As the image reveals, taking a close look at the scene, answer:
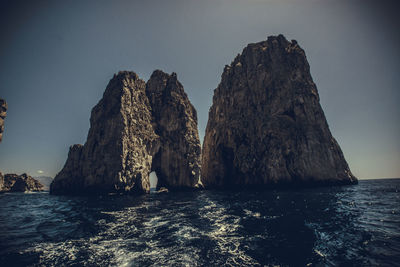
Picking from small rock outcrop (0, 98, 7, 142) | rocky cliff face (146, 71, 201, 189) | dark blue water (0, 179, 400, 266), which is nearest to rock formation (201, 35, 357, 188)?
rocky cliff face (146, 71, 201, 189)

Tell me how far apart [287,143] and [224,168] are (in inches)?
748

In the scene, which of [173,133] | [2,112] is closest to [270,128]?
[173,133]

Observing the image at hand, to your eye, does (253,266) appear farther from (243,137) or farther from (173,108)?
(173,108)

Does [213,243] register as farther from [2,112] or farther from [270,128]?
[2,112]

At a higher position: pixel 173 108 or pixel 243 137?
pixel 173 108

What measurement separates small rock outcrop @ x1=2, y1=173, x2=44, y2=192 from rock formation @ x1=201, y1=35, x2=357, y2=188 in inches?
2860

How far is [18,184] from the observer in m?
68.2

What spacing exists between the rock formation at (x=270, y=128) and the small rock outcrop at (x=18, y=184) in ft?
238

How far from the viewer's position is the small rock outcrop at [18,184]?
68.1 meters

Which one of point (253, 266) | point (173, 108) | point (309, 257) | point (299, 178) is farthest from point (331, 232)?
point (173, 108)

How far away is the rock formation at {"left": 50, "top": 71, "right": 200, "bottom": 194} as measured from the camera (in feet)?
125

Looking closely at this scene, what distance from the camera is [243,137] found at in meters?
49.9

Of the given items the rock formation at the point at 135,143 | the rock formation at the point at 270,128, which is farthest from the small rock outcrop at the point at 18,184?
the rock formation at the point at 270,128

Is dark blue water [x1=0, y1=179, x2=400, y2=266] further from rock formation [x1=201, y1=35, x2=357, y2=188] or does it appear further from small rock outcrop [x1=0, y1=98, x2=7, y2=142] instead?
rock formation [x1=201, y1=35, x2=357, y2=188]
